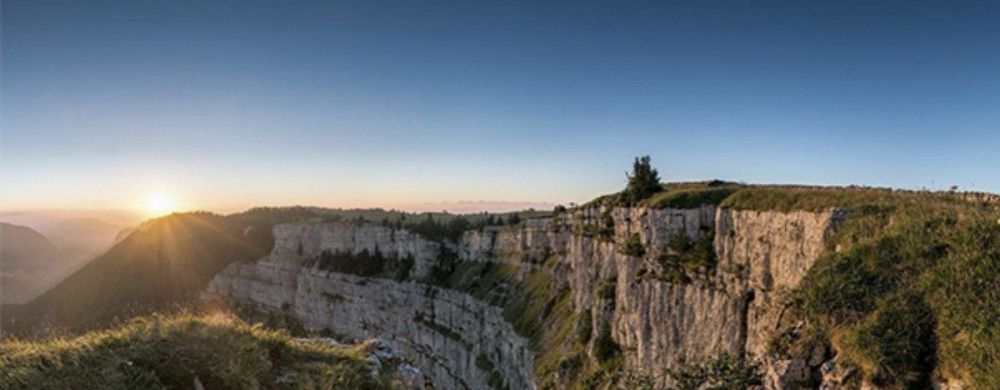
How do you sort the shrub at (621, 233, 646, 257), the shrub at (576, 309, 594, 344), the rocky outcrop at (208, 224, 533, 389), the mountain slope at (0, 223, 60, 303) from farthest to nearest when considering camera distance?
the mountain slope at (0, 223, 60, 303) < the rocky outcrop at (208, 224, 533, 389) < the shrub at (576, 309, 594, 344) < the shrub at (621, 233, 646, 257)

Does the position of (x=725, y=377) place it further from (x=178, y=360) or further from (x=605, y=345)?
(x=605, y=345)

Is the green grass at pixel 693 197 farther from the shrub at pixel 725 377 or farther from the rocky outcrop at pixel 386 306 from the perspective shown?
the rocky outcrop at pixel 386 306

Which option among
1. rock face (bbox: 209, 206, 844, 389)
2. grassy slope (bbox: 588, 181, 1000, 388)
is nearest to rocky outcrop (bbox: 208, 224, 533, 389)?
rock face (bbox: 209, 206, 844, 389)

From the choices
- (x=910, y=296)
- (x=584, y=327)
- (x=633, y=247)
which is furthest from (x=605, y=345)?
(x=910, y=296)

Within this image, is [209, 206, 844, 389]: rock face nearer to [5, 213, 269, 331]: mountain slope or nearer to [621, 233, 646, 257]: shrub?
[621, 233, 646, 257]: shrub

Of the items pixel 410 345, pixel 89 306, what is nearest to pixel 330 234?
pixel 410 345

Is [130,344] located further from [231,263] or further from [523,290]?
[231,263]
